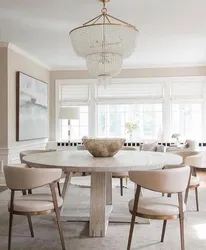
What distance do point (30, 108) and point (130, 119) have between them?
249 centimetres

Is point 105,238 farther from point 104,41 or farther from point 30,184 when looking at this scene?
point 104,41

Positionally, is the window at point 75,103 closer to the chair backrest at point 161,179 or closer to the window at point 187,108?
the window at point 187,108

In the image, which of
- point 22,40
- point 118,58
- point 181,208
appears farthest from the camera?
point 22,40

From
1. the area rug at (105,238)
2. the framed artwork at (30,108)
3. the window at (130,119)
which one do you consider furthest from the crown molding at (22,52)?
the area rug at (105,238)

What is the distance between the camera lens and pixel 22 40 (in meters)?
5.23

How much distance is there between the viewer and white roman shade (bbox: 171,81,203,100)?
732 centimetres

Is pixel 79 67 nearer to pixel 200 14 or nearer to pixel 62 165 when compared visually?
pixel 200 14

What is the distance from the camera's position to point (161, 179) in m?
2.37

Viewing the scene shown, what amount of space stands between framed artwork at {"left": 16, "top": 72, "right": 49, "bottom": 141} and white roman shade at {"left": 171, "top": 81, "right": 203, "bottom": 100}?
10.1 ft

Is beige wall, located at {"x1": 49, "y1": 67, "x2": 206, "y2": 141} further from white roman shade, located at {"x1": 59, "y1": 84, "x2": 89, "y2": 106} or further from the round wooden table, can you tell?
the round wooden table

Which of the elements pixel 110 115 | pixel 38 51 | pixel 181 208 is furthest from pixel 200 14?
pixel 110 115

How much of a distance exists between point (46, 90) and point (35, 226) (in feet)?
14.8

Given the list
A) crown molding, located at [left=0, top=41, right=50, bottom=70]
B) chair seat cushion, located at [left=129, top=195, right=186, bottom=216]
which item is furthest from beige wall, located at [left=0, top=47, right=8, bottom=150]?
chair seat cushion, located at [left=129, top=195, right=186, bottom=216]

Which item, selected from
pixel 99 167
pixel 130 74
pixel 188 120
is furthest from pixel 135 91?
pixel 99 167
